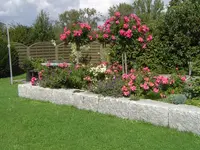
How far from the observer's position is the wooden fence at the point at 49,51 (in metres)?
15.2

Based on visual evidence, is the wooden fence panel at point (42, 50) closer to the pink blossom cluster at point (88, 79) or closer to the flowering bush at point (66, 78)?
the flowering bush at point (66, 78)

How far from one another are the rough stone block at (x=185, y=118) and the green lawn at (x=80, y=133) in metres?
0.12

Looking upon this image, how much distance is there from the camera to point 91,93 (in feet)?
20.8

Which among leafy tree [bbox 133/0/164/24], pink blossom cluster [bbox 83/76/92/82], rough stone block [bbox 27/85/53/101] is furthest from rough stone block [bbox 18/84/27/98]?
leafy tree [bbox 133/0/164/24]

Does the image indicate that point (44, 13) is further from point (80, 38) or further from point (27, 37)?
point (80, 38)

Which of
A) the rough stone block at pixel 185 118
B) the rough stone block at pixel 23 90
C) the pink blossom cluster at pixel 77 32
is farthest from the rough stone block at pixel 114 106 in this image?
the pink blossom cluster at pixel 77 32

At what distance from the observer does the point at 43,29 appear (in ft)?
60.6

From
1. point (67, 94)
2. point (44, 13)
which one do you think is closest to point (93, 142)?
point (67, 94)

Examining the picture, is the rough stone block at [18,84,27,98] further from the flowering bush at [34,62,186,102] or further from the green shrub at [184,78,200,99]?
the green shrub at [184,78,200,99]

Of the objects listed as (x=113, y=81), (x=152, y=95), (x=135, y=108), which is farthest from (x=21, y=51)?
(x=135, y=108)

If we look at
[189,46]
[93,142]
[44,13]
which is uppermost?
[44,13]

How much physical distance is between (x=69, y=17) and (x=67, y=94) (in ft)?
96.4

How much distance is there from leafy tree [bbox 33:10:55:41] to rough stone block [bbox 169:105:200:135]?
14407 millimetres

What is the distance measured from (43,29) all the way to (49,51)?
3.00m
